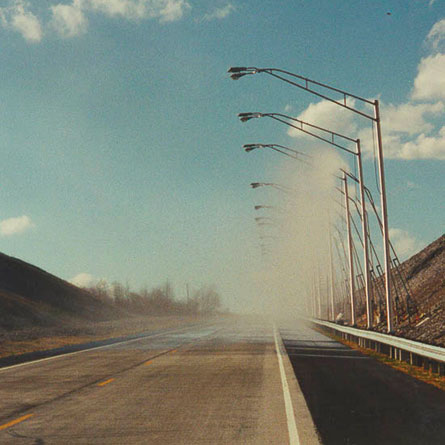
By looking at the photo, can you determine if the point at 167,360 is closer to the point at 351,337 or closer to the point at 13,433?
the point at 13,433

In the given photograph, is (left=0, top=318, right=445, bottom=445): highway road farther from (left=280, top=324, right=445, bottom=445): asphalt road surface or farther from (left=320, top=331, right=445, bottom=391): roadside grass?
(left=320, top=331, right=445, bottom=391): roadside grass

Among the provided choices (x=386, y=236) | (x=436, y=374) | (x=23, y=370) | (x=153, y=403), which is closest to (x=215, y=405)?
(x=153, y=403)

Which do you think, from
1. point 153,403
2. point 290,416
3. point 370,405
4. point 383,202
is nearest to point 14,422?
point 153,403

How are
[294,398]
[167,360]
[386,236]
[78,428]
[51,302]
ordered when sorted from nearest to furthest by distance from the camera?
[78,428]
[294,398]
[167,360]
[386,236]
[51,302]

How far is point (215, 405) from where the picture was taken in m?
13.4

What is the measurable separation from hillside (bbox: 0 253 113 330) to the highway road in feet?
187

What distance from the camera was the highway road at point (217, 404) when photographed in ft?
33.7

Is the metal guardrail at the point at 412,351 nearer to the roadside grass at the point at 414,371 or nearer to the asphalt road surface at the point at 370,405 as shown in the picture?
the roadside grass at the point at 414,371

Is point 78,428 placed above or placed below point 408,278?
below

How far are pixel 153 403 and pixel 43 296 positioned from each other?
86.9 m

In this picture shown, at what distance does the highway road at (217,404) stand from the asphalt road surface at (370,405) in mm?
17

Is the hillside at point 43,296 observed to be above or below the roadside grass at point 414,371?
above

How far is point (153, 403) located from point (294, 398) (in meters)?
2.62

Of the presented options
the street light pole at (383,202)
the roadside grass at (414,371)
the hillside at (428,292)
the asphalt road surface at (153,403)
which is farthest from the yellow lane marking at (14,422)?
the street light pole at (383,202)
